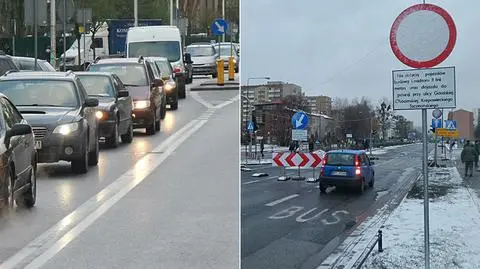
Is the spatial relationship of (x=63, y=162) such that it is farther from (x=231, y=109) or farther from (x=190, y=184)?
(x=231, y=109)

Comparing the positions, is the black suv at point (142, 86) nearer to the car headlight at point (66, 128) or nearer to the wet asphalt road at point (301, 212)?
the car headlight at point (66, 128)

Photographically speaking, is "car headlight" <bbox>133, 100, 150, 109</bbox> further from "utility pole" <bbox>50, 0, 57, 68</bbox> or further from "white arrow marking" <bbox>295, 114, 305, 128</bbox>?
"white arrow marking" <bbox>295, 114, 305, 128</bbox>

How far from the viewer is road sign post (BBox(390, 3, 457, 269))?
2596 millimetres

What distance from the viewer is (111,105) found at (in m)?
4.05

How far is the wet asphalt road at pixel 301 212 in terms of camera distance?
2.76 meters

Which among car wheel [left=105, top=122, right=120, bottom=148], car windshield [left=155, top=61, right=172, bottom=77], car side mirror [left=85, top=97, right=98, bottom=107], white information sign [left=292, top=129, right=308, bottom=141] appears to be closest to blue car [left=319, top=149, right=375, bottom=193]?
white information sign [left=292, top=129, right=308, bottom=141]

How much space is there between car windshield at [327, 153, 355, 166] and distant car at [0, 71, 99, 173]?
1.21m

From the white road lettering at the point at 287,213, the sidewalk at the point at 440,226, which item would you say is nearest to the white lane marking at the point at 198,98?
the white road lettering at the point at 287,213

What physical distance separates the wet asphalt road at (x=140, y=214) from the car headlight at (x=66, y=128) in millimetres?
147

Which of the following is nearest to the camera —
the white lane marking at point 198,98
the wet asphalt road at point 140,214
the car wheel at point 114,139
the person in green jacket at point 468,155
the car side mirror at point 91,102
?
the person in green jacket at point 468,155

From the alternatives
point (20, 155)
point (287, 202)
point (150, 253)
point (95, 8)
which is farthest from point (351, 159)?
point (95, 8)

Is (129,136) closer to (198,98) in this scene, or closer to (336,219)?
(198,98)

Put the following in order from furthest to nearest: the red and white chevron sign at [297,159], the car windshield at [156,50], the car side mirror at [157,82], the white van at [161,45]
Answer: the car side mirror at [157,82] < the car windshield at [156,50] < the white van at [161,45] < the red and white chevron sign at [297,159]

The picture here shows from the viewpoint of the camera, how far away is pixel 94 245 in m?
3.11
